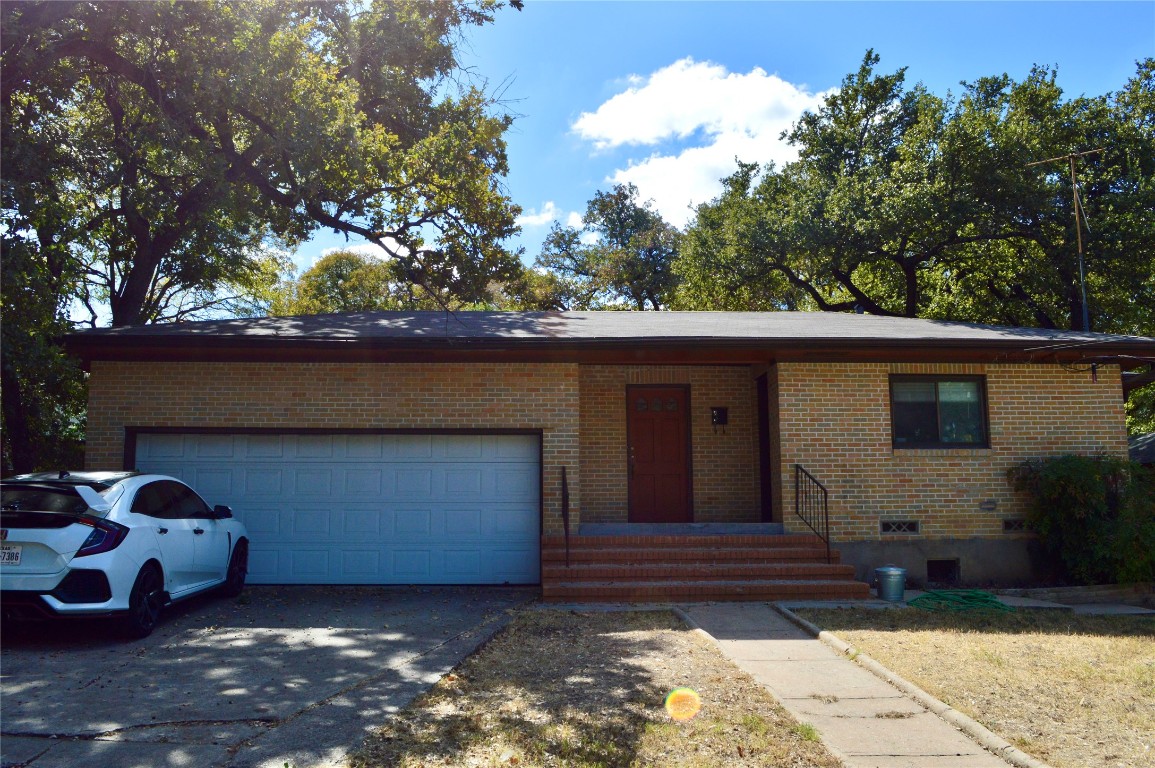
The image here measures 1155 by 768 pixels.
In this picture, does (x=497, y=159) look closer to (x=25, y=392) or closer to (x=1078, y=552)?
(x=25, y=392)

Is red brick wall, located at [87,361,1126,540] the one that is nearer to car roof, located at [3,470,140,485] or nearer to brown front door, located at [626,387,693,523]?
brown front door, located at [626,387,693,523]

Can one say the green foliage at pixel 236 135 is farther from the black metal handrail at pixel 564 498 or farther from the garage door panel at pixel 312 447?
the black metal handrail at pixel 564 498

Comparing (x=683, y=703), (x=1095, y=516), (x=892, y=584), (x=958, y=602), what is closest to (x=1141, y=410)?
(x=1095, y=516)

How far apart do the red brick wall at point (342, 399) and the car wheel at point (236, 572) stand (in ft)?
5.81

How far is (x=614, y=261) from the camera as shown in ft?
115

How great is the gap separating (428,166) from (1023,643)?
12.2 m

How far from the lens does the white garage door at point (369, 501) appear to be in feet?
34.8

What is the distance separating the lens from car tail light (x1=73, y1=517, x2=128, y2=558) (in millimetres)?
6629

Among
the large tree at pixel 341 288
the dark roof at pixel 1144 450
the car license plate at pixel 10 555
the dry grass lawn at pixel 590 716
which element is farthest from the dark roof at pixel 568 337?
the large tree at pixel 341 288

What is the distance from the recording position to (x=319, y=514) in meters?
10.7

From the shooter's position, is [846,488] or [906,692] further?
[846,488]

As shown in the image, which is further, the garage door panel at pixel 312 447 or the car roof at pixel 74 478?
the garage door panel at pixel 312 447

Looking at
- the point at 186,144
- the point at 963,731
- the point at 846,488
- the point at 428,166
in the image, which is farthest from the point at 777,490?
the point at 186,144

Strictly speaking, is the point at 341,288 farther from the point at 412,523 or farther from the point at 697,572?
the point at 697,572
